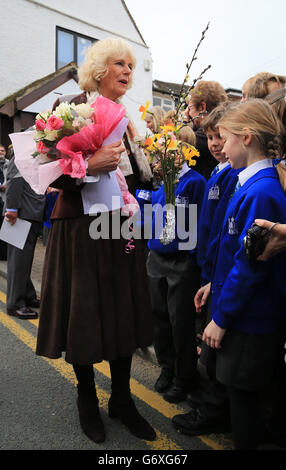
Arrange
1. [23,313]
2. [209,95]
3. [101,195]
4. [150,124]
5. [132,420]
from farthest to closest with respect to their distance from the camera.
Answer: [23,313] → [150,124] → [209,95] → [132,420] → [101,195]

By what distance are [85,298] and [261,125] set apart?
4.24 feet

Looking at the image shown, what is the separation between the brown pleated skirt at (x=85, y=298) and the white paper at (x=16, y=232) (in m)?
1.97

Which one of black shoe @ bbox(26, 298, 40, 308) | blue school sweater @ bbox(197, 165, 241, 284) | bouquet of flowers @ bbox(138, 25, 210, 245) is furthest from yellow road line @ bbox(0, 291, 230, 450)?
black shoe @ bbox(26, 298, 40, 308)

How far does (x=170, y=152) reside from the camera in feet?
7.66

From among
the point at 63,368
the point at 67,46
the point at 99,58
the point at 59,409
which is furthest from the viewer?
the point at 67,46

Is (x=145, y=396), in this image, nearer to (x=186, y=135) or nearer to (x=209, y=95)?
(x=186, y=135)

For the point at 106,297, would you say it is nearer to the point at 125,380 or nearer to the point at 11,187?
the point at 125,380

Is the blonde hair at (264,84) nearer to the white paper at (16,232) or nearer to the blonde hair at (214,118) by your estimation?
the blonde hair at (214,118)

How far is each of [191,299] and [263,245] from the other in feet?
3.99

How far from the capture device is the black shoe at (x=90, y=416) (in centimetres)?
227

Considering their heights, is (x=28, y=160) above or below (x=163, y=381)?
above

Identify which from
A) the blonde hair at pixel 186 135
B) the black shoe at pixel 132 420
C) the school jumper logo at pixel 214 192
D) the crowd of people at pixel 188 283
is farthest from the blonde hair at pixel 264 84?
the black shoe at pixel 132 420

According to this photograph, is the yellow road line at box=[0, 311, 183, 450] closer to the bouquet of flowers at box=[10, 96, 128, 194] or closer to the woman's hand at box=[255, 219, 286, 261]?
the woman's hand at box=[255, 219, 286, 261]

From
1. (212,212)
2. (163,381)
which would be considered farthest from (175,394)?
(212,212)
